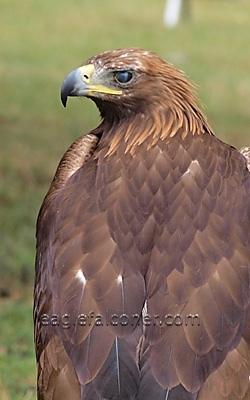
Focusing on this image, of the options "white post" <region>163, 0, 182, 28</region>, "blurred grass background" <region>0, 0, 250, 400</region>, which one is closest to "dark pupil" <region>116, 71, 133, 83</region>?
"blurred grass background" <region>0, 0, 250, 400</region>

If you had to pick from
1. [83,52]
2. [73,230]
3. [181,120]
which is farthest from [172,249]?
[83,52]

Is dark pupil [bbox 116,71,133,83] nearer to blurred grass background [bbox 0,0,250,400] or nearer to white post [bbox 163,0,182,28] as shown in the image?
blurred grass background [bbox 0,0,250,400]

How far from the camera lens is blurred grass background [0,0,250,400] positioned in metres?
8.12

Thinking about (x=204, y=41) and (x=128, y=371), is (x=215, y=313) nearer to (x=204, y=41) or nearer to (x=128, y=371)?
(x=128, y=371)

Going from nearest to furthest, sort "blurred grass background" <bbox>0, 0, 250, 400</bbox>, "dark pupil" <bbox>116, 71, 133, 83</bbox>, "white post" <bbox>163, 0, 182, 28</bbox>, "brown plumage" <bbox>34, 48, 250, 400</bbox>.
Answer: "brown plumage" <bbox>34, 48, 250, 400</bbox> < "dark pupil" <bbox>116, 71, 133, 83</bbox> < "blurred grass background" <bbox>0, 0, 250, 400</bbox> < "white post" <bbox>163, 0, 182, 28</bbox>

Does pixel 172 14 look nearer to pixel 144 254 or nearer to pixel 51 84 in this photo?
pixel 51 84

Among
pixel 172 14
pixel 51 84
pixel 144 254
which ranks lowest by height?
pixel 144 254

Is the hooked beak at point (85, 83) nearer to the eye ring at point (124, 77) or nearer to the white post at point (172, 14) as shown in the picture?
the eye ring at point (124, 77)

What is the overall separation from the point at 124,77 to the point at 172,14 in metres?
27.3

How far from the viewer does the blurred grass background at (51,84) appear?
26.7 feet

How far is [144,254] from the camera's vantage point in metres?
4.04

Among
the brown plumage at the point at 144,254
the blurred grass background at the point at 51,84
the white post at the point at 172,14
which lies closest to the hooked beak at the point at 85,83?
the brown plumage at the point at 144,254

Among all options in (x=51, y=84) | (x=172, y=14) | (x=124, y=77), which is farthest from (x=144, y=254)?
(x=172, y=14)

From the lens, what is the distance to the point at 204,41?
26.8 m
